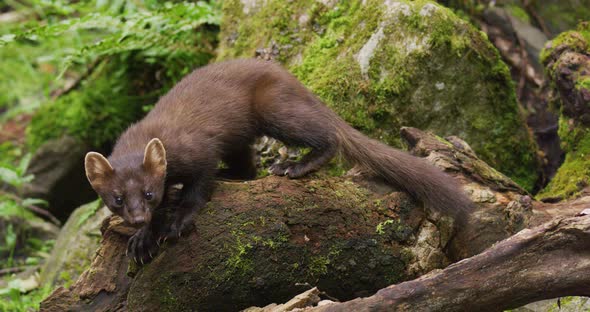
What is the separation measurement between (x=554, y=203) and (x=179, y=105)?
3.18 m

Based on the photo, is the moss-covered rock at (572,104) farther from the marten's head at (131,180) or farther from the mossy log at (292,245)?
the marten's head at (131,180)

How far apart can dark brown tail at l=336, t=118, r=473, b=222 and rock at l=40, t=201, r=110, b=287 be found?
352cm

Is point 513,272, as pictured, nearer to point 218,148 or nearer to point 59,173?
point 218,148

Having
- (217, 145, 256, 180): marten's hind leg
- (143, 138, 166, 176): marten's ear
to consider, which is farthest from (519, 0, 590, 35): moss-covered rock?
(143, 138, 166, 176): marten's ear

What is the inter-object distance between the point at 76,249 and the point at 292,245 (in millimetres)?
3850

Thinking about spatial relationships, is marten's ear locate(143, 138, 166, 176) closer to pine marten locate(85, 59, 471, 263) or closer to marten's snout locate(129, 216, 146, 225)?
pine marten locate(85, 59, 471, 263)

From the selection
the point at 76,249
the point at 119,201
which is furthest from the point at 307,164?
the point at 76,249

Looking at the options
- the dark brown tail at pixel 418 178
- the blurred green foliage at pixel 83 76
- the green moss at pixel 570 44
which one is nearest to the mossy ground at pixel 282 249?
the dark brown tail at pixel 418 178

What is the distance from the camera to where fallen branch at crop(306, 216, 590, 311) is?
402cm

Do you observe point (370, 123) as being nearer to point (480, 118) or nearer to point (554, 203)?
point (480, 118)

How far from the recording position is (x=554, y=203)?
6008 millimetres

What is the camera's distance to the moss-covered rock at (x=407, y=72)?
684 centimetres

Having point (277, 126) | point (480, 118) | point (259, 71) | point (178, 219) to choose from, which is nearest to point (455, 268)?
point (178, 219)

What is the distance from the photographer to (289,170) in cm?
556
